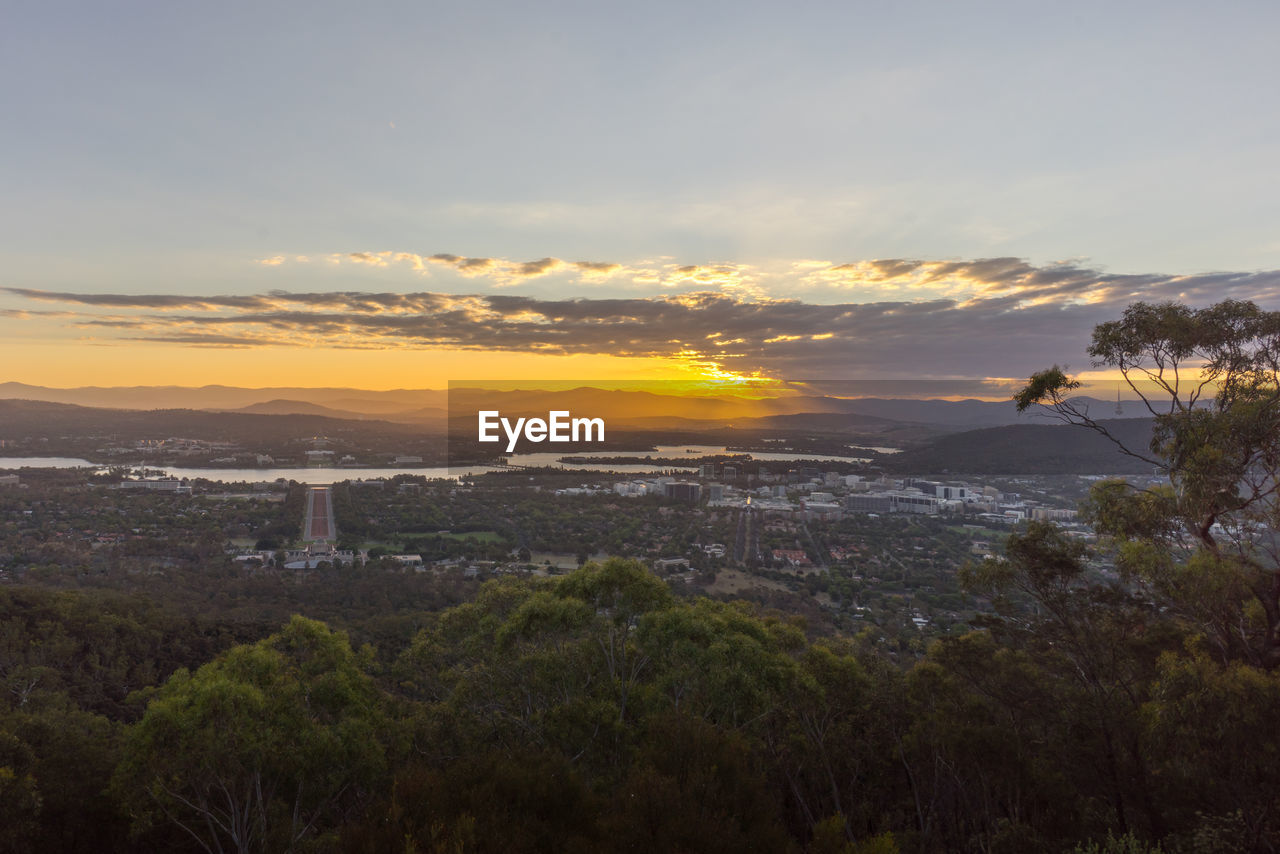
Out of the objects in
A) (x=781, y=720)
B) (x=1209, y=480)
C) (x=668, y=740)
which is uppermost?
(x=1209, y=480)

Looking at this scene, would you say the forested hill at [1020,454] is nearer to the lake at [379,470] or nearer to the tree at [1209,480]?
the lake at [379,470]

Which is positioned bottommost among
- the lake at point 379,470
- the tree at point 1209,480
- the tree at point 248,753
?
the lake at point 379,470

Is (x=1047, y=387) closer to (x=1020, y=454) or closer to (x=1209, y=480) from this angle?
(x=1209, y=480)

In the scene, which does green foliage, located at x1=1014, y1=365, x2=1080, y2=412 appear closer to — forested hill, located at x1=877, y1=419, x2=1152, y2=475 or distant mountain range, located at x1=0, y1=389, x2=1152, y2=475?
forested hill, located at x1=877, y1=419, x2=1152, y2=475

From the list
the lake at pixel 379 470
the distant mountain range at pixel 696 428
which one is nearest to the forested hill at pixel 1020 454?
the distant mountain range at pixel 696 428

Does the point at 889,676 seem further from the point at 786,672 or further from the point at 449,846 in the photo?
the point at 449,846

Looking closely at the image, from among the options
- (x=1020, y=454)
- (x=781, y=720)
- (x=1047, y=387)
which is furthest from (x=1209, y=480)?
(x=1020, y=454)
